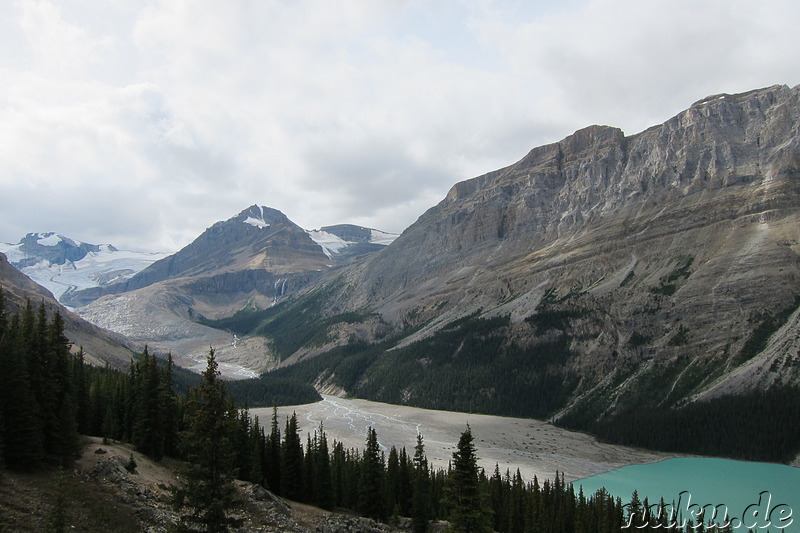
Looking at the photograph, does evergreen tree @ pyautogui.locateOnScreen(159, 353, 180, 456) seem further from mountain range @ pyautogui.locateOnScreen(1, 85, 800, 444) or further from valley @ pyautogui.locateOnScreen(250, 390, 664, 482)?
mountain range @ pyautogui.locateOnScreen(1, 85, 800, 444)

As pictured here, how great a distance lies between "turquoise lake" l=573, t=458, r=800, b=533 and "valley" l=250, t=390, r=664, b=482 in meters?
5.38

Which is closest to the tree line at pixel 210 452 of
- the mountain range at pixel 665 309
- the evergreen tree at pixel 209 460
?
the evergreen tree at pixel 209 460

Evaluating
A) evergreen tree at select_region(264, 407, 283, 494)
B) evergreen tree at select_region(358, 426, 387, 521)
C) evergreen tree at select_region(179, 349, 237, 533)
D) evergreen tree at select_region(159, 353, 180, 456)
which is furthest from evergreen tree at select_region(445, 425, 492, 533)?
evergreen tree at select_region(264, 407, 283, 494)

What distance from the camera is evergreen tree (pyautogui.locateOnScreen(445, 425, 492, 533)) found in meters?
25.7

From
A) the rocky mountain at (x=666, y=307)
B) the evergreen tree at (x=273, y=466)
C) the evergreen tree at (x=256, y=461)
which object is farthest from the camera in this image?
→ the rocky mountain at (x=666, y=307)

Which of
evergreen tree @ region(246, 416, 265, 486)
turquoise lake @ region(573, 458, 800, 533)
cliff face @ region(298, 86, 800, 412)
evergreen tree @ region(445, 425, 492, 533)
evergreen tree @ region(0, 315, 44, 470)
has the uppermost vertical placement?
cliff face @ region(298, 86, 800, 412)

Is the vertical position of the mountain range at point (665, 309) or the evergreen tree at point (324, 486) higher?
the mountain range at point (665, 309)

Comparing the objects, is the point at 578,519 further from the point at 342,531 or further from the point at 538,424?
the point at 538,424

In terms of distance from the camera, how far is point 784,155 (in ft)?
554

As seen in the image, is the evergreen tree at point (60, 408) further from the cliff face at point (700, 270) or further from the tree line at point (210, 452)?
the cliff face at point (700, 270)

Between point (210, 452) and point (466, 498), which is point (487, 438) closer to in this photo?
point (466, 498)

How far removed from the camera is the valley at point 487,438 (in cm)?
9869

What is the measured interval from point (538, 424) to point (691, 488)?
169ft

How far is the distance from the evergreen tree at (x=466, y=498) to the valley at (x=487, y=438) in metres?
58.6
